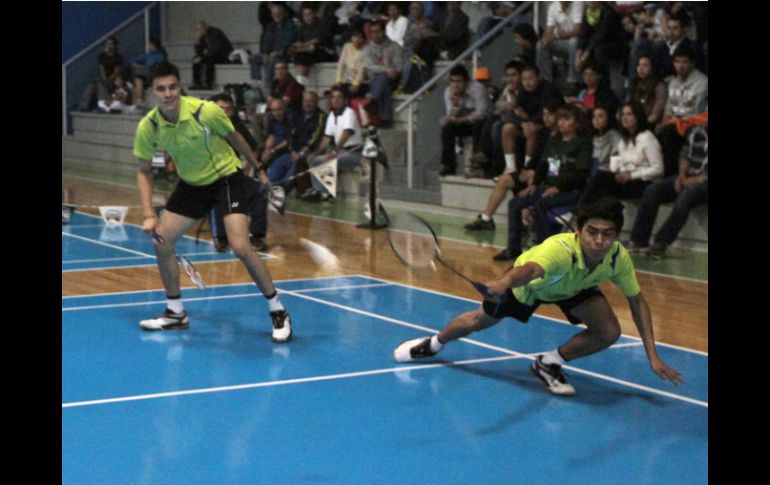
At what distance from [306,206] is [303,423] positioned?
11.0m

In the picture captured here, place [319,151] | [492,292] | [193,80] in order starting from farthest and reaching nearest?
[193,80] < [319,151] < [492,292]

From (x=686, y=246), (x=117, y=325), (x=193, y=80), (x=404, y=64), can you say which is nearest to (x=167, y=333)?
(x=117, y=325)

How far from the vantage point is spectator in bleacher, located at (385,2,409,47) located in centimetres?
1833

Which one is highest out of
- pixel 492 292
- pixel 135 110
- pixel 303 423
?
pixel 135 110

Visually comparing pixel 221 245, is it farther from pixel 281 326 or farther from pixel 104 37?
pixel 104 37

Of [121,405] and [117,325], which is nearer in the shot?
[121,405]

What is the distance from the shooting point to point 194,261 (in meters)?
11.6

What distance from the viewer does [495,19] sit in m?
17.0

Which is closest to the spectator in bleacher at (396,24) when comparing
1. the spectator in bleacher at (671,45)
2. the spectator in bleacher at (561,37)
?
the spectator in bleacher at (561,37)

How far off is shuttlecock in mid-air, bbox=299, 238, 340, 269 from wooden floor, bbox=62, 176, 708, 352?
0.08 m

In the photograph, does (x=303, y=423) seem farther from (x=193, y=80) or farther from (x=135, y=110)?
(x=135, y=110)

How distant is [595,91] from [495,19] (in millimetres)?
4027

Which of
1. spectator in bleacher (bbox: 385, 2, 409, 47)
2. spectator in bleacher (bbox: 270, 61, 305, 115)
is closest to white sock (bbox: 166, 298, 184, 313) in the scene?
spectator in bleacher (bbox: 270, 61, 305, 115)

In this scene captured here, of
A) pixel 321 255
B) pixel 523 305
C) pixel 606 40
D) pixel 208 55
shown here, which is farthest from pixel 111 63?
pixel 523 305
